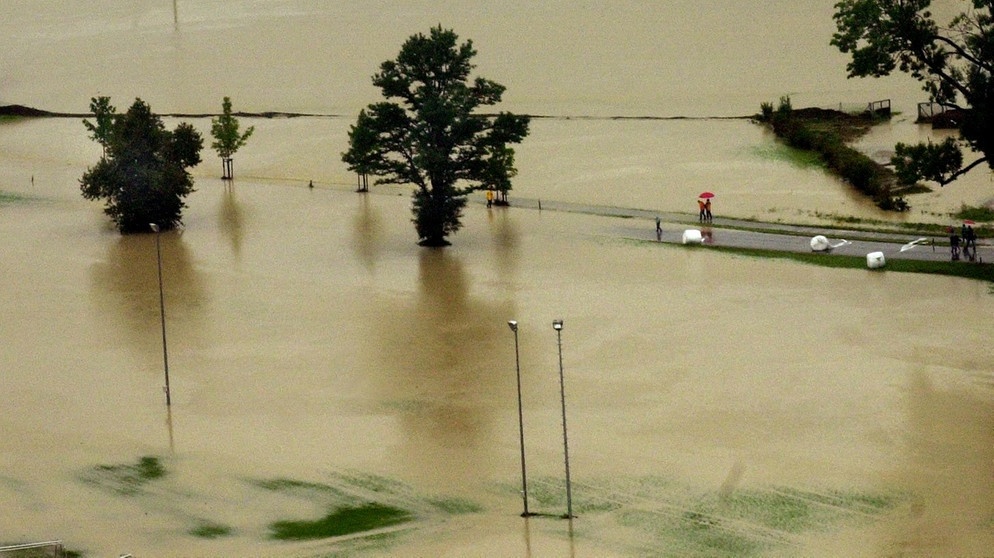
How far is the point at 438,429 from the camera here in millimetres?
37562

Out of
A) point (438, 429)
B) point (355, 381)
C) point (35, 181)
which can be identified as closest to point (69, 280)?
point (355, 381)

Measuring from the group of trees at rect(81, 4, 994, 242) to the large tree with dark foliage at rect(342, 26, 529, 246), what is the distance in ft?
0.16

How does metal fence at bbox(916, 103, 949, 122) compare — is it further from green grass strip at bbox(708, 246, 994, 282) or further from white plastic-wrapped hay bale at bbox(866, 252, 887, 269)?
white plastic-wrapped hay bale at bbox(866, 252, 887, 269)

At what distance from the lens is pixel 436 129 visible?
5966 centimetres

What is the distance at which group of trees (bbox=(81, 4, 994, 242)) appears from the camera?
169 feet

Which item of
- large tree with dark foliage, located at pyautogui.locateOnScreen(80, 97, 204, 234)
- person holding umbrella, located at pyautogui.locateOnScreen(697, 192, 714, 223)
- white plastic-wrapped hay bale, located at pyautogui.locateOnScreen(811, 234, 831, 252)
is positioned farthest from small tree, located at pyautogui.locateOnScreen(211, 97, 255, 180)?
white plastic-wrapped hay bale, located at pyautogui.locateOnScreen(811, 234, 831, 252)

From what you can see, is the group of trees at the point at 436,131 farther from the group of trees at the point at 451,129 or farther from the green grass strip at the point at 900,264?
the green grass strip at the point at 900,264

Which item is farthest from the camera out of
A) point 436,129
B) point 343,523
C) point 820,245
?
point 436,129

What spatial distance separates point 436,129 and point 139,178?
1520 centimetres

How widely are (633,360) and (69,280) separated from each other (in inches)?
972

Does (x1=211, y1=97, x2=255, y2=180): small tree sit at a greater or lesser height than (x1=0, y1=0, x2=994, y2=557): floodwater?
greater

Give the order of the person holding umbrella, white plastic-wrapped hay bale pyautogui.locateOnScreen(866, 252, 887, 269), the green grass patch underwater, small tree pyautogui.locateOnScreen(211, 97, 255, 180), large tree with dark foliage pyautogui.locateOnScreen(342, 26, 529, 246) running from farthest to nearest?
small tree pyautogui.locateOnScreen(211, 97, 255, 180), the person holding umbrella, large tree with dark foliage pyautogui.locateOnScreen(342, 26, 529, 246), white plastic-wrapped hay bale pyautogui.locateOnScreen(866, 252, 887, 269), the green grass patch underwater

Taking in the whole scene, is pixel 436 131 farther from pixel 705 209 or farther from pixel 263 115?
pixel 263 115

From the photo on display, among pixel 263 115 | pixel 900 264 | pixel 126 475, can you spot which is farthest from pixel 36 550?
pixel 263 115
